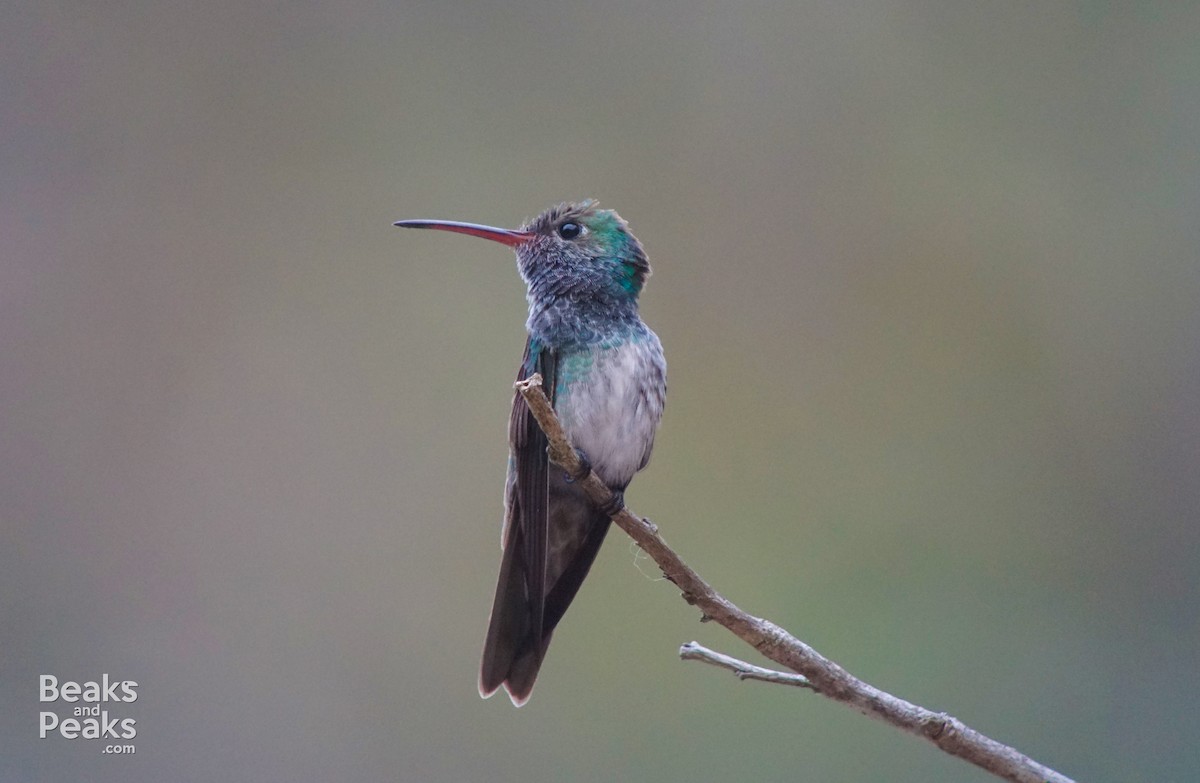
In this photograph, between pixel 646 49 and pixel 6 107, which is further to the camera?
pixel 646 49

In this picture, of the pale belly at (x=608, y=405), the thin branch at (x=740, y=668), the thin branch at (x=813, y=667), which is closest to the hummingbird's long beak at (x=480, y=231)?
the pale belly at (x=608, y=405)

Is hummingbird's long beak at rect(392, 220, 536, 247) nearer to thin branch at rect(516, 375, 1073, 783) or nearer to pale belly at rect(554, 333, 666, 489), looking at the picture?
pale belly at rect(554, 333, 666, 489)

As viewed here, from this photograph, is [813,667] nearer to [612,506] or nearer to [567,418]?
[612,506]

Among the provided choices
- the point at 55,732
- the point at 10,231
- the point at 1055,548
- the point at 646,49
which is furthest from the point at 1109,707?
the point at 10,231

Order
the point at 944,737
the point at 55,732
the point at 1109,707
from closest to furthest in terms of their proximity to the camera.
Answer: the point at 944,737 < the point at 55,732 < the point at 1109,707

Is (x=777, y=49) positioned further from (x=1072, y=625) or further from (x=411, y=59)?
(x=1072, y=625)

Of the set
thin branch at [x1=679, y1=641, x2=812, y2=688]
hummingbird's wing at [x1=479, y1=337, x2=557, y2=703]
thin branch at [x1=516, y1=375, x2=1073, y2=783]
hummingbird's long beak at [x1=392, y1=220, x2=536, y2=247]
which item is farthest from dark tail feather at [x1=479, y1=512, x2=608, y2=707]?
hummingbird's long beak at [x1=392, y1=220, x2=536, y2=247]
